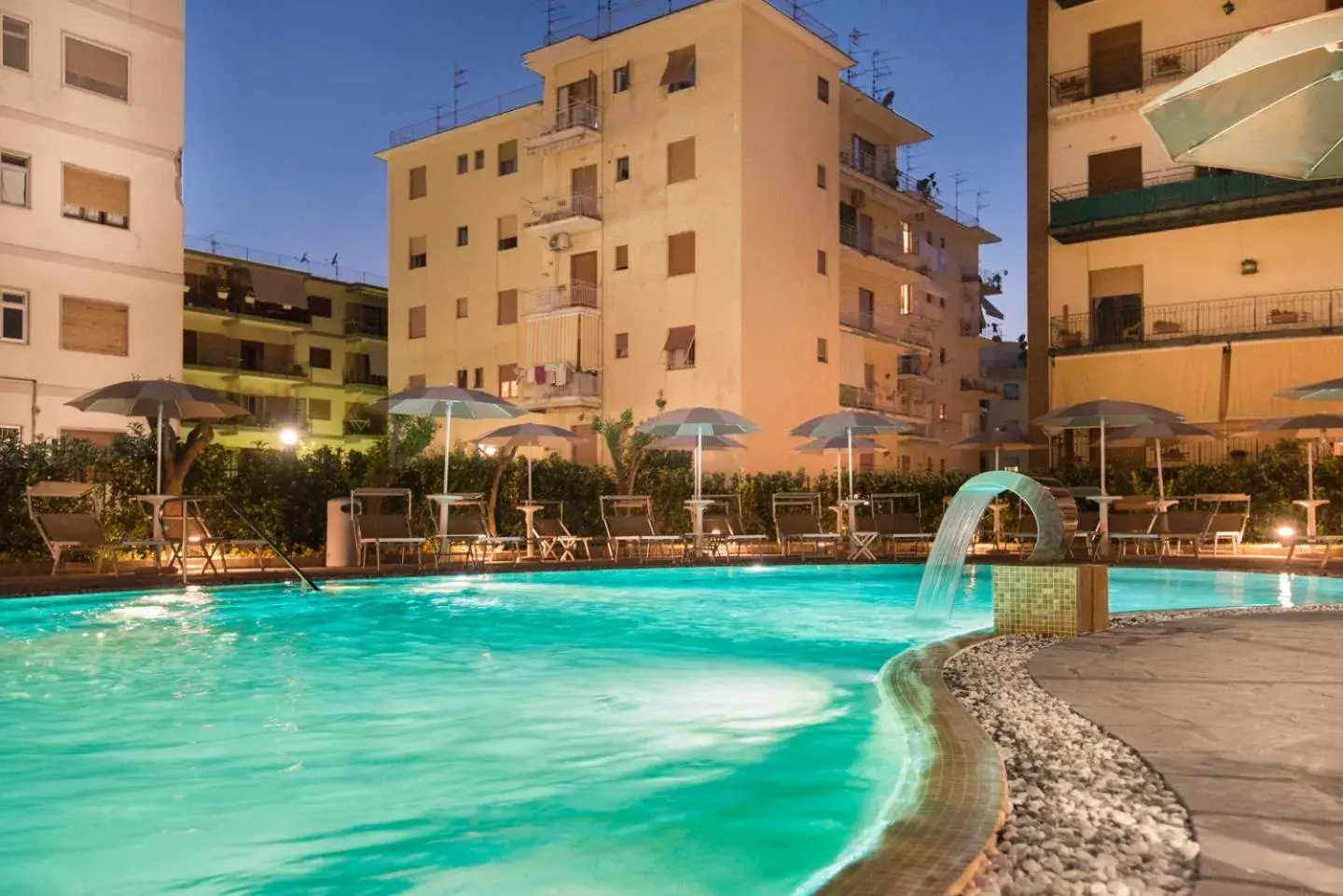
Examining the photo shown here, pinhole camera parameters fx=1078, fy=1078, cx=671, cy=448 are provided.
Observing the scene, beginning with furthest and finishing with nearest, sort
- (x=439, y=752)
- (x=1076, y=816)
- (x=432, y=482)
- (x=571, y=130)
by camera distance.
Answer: (x=571, y=130) → (x=432, y=482) → (x=439, y=752) → (x=1076, y=816)

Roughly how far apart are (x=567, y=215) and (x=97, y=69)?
13.2m

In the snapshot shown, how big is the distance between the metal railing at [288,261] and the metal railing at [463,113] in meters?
7.09

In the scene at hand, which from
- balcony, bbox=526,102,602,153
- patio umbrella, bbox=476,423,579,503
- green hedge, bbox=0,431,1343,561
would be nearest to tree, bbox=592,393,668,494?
green hedge, bbox=0,431,1343,561

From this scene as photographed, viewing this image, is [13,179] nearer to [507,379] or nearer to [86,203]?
[86,203]

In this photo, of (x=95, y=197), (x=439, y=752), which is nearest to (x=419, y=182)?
(x=95, y=197)

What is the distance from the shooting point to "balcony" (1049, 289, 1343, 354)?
25.0 metres

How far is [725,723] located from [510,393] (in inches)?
1212

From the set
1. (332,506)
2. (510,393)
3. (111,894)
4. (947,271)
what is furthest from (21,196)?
(947,271)

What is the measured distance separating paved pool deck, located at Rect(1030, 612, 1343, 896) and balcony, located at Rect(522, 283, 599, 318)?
87.7 ft

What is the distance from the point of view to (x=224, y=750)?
5.12 m

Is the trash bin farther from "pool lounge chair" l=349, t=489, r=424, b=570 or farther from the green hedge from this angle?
the green hedge

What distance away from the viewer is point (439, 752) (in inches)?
202

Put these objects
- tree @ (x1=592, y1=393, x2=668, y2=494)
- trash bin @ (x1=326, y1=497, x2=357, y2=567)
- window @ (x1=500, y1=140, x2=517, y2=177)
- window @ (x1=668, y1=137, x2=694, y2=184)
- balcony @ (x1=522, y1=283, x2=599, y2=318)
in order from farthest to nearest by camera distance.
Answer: window @ (x1=500, y1=140, x2=517, y2=177), balcony @ (x1=522, y1=283, x2=599, y2=318), window @ (x1=668, y1=137, x2=694, y2=184), tree @ (x1=592, y1=393, x2=668, y2=494), trash bin @ (x1=326, y1=497, x2=357, y2=567)

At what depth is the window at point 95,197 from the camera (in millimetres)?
23125
